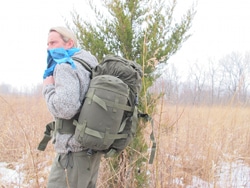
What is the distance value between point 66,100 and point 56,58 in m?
0.34

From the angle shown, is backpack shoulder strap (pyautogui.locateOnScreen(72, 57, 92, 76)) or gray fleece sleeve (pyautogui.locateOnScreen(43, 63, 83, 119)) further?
backpack shoulder strap (pyautogui.locateOnScreen(72, 57, 92, 76))

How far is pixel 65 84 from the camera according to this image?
157cm

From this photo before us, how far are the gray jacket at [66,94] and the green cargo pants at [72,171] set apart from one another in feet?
0.18

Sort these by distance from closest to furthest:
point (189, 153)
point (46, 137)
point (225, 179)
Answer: point (46, 137), point (225, 179), point (189, 153)

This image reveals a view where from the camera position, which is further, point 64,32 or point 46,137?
point 46,137

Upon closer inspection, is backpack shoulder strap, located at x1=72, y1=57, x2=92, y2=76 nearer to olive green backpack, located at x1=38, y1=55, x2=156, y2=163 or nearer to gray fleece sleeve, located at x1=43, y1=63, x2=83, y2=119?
olive green backpack, located at x1=38, y1=55, x2=156, y2=163

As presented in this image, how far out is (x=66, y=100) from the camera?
5.06ft

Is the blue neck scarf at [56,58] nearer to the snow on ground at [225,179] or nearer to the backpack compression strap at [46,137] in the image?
the backpack compression strap at [46,137]

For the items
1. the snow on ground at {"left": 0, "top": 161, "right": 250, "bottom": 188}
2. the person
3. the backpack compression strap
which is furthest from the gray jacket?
the snow on ground at {"left": 0, "top": 161, "right": 250, "bottom": 188}

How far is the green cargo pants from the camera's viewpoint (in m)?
1.69

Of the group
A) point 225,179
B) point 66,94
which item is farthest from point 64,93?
point 225,179

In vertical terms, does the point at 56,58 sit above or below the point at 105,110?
above

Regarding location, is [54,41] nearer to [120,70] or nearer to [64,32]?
[64,32]

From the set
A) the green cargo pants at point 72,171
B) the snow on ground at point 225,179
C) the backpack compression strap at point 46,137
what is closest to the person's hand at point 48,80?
the backpack compression strap at point 46,137
